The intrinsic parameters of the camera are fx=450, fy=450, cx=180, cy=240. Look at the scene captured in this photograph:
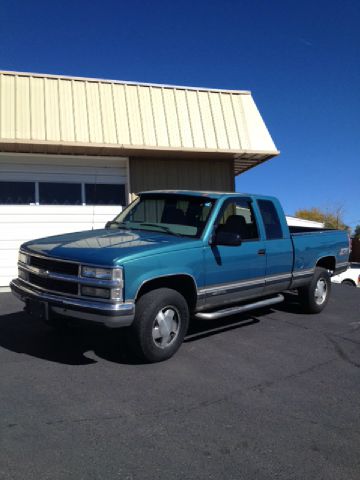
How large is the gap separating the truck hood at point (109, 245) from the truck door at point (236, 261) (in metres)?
0.43

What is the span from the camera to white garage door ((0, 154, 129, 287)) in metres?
9.88

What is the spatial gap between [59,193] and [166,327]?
6.30 meters

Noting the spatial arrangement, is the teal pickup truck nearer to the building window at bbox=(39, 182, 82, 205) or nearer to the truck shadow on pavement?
the truck shadow on pavement

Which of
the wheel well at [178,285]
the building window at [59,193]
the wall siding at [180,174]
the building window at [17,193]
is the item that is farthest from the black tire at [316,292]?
the building window at [17,193]

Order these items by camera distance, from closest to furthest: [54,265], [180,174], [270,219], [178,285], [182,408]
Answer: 1. [182,408]
2. [54,265]
3. [178,285]
4. [270,219]
5. [180,174]

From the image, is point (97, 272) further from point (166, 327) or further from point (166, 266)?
point (166, 327)

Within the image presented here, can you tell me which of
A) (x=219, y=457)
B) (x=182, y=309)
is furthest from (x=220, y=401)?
(x=182, y=309)

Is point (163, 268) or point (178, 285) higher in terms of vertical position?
point (163, 268)

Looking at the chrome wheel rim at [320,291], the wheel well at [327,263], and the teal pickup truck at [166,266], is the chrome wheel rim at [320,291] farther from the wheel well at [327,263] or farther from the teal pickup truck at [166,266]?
the teal pickup truck at [166,266]

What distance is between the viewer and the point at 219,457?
314cm

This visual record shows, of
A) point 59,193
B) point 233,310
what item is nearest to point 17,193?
point 59,193

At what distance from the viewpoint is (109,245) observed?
4.86m

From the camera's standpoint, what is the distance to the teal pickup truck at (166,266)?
14.8 feet

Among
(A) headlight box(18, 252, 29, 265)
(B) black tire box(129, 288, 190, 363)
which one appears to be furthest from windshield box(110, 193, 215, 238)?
(A) headlight box(18, 252, 29, 265)
